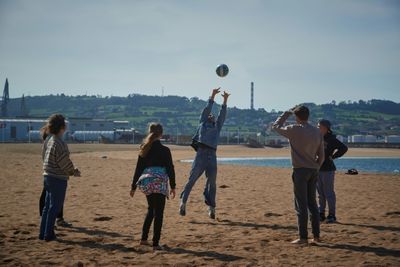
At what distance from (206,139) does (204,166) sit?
53 cm

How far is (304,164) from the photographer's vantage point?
253 inches

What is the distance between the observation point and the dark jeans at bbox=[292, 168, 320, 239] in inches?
254

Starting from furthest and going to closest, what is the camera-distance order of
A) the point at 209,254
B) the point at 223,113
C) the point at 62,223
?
the point at 223,113 < the point at 62,223 < the point at 209,254

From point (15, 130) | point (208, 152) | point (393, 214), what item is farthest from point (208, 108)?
point (15, 130)

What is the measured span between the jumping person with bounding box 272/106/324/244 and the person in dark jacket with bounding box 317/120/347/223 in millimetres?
1673

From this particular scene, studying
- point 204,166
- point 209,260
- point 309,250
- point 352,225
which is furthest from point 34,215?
point 352,225

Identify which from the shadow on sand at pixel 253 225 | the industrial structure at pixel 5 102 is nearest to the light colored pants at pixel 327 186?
the shadow on sand at pixel 253 225

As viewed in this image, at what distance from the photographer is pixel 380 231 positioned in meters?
7.34

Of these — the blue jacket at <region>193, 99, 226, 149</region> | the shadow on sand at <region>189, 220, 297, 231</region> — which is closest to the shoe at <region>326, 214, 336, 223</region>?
the shadow on sand at <region>189, 220, 297, 231</region>

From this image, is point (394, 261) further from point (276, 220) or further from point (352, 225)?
point (276, 220)

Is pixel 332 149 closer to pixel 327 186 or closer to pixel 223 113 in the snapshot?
pixel 327 186

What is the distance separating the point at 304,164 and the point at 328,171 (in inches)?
75.4

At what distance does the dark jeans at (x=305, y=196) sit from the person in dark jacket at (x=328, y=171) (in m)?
1.69

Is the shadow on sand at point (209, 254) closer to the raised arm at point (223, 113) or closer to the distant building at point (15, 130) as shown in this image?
the raised arm at point (223, 113)
